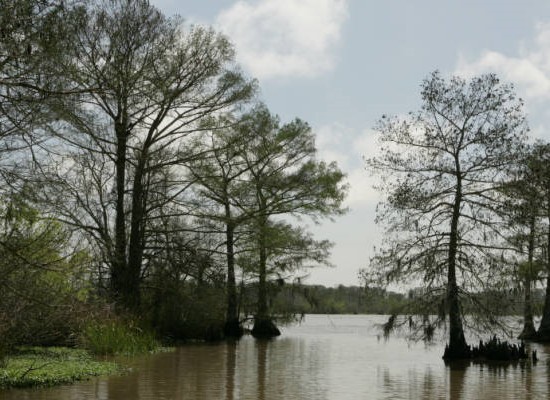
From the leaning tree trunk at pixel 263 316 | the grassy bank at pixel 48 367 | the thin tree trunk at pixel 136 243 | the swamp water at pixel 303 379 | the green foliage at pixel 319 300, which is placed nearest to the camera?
the grassy bank at pixel 48 367

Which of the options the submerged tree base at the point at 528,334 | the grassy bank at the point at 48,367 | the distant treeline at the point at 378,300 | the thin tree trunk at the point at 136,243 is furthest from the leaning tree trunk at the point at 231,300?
the submerged tree base at the point at 528,334

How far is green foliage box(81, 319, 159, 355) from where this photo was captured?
2041 centimetres

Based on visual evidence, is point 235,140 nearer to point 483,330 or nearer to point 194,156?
point 194,156

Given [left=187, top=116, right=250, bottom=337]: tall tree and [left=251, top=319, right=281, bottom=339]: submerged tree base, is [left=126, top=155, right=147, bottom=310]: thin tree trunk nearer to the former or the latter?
[left=187, top=116, right=250, bottom=337]: tall tree

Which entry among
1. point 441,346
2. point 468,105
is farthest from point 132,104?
point 441,346

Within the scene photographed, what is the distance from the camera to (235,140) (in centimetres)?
2747

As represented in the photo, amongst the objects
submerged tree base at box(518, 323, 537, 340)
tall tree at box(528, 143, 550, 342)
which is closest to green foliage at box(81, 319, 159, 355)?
tall tree at box(528, 143, 550, 342)

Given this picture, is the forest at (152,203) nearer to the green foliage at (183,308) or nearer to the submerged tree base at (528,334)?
the green foliage at (183,308)

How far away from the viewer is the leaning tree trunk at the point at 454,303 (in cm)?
2108

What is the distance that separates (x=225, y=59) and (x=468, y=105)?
351 inches

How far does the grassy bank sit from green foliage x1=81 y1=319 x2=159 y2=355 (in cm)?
61

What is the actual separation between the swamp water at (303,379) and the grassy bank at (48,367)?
15.5 inches

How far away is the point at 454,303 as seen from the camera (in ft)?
69.2

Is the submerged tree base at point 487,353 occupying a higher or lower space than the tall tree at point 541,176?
lower
